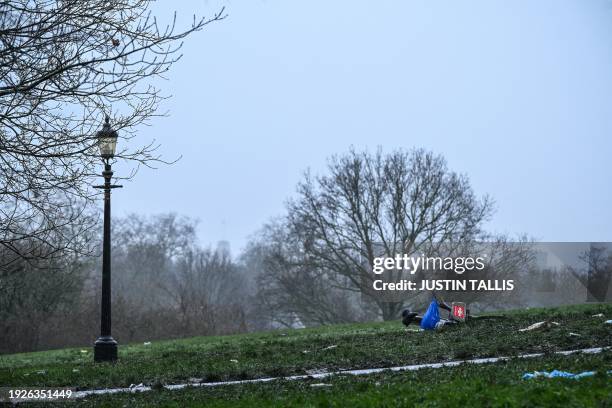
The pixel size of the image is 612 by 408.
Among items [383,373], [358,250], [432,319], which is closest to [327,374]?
[383,373]

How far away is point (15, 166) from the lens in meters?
13.6

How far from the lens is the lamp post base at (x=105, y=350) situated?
18484 mm

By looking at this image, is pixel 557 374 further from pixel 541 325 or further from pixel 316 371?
pixel 541 325

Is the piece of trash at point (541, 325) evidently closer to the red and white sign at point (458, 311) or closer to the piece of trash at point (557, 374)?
the red and white sign at point (458, 311)

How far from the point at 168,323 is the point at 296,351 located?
84.6ft

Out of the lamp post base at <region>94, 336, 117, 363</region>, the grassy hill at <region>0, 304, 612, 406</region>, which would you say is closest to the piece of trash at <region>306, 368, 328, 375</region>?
the grassy hill at <region>0, 304, 612, 406</region>

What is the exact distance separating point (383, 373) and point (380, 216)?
40.7 metres

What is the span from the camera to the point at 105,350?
18.5 m

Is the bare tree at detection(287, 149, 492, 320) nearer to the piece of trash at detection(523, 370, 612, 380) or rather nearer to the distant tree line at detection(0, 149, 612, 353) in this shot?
the distant tree line at detection(0, 149, 612, 353)

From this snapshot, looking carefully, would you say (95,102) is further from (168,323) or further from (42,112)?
(168,323)

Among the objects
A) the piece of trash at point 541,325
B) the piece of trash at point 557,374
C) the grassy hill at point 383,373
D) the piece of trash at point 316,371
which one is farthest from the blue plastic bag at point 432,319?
the piece of trash at point 557,374

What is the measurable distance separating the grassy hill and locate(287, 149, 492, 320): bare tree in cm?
3051

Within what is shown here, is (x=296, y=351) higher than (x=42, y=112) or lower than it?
lower

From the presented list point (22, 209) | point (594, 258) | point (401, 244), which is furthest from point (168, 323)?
point (22, 209)
